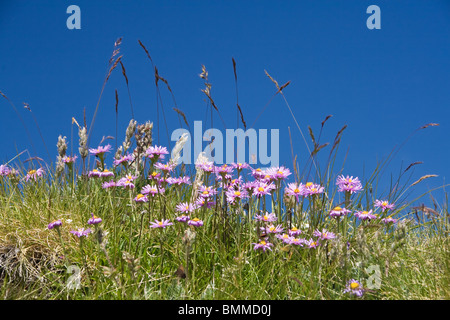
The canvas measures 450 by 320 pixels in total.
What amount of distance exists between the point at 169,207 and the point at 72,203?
0.85 m

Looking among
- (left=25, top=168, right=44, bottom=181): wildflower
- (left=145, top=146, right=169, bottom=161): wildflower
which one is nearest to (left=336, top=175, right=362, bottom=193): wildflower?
(left=145, top=146, right=169, bottom=161): wildflower

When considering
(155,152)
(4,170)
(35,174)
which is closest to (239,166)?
(155,152)

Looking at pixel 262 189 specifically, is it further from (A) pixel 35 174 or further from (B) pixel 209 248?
(A) pixel 35 174

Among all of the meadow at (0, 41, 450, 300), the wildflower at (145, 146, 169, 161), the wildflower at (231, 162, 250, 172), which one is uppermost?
the wildflower at (145, 146, 169, 161)

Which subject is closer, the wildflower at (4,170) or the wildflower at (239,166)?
the wildflower at (239,166)

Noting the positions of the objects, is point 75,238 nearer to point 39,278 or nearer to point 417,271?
point 39,278

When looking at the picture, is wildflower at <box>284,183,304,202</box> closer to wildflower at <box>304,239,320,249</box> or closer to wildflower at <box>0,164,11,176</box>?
wildflower at <box>304,239,320,249</box>

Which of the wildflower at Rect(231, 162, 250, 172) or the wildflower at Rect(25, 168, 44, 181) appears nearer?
the wildflower at Rect(231, 162, 250, 172)

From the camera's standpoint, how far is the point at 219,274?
308 centimetres

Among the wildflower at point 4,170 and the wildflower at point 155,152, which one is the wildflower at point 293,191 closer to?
the wildflower at point 155,152

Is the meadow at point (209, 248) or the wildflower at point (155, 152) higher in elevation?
the wildflower at point (155, 152)

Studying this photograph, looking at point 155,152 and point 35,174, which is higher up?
point 155,152

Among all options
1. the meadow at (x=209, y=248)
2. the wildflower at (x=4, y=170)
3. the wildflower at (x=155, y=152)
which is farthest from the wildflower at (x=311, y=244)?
the wildflower at (x=4, y=170)
